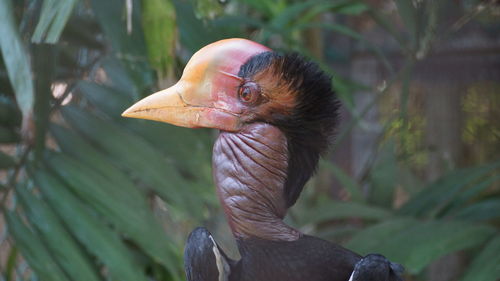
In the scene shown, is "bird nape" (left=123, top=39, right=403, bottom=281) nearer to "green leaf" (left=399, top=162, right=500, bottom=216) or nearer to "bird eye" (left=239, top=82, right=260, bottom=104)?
"bird eye" (left=239, top=82, right=260, bottom=104)

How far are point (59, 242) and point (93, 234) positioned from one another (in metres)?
0.04

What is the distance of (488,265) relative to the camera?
84cm

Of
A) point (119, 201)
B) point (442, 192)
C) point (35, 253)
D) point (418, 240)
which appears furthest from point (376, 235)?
point (35, 253)

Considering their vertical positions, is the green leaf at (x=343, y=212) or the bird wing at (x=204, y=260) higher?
the bird wing at (x=204, y=260)

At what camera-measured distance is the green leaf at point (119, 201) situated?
832 millimetres

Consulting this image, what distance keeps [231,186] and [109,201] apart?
0.35 meters

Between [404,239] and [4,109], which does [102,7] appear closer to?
[4,109]

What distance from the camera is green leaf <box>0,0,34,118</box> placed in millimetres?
619

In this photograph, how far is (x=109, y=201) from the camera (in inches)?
32.8

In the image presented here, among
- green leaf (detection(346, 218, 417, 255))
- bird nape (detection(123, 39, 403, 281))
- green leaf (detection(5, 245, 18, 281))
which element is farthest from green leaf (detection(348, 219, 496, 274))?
green leaf (detection(5, 245, 18, 281))

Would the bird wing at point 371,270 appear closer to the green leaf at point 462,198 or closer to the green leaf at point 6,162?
the green leaf at point 6,162

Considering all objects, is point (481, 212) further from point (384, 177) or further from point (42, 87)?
point (42, 87)

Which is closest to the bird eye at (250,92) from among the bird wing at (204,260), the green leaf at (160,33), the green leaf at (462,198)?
the bird wing at (204,260)

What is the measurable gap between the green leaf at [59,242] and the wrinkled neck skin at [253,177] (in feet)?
1.10
